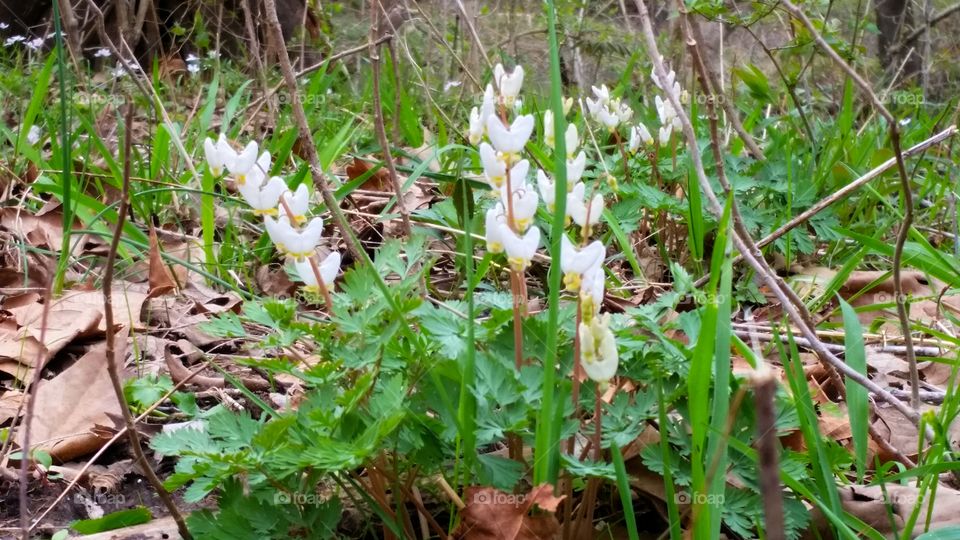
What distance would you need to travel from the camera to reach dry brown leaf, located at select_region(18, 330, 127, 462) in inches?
68.4

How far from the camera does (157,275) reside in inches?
93.5

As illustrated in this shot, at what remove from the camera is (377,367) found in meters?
1.17

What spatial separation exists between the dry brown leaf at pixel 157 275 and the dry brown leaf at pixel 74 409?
416mm

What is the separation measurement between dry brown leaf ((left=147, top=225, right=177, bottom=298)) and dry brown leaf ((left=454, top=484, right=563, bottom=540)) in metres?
1.43

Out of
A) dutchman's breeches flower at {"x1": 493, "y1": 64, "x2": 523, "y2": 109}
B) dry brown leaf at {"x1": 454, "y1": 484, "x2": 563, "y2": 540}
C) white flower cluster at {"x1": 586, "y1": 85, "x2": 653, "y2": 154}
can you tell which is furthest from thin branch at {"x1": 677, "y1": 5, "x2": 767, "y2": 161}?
dry brown leaf at {"x1": 454, "y1": 484, "x2": 563, "y2": 540}

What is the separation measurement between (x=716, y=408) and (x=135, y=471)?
1.13 m

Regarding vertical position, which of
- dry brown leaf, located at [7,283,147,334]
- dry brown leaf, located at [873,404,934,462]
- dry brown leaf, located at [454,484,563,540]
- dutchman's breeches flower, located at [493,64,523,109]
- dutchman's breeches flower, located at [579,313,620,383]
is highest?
dutchman's breeches flower, located at [493,64,523,109]

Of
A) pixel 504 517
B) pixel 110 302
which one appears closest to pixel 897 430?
pixel 504 517

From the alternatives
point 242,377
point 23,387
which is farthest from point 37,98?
point 242,377

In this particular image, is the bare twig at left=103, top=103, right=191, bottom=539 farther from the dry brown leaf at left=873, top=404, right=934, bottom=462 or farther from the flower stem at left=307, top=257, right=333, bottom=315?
the dry brown leaf at left=873, top=404, right=934, bottom=462

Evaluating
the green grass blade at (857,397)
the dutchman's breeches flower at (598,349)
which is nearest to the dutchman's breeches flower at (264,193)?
the dutchman's breeches flower at (598,349)

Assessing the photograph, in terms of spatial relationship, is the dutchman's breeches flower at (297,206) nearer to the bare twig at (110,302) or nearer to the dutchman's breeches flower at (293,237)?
the dutchman's breeches flower at (293,237)

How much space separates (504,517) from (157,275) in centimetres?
152

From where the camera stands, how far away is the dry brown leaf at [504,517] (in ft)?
3.88
